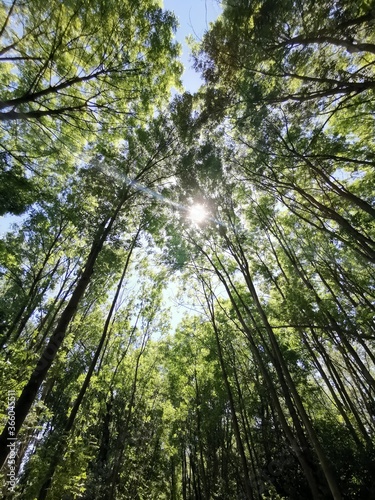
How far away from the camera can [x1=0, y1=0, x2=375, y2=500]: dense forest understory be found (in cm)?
414

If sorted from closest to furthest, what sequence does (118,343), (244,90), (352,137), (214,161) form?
(244,90) → (352,137) → (214,161) → (118,343)

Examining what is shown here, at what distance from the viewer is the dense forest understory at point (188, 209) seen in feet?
13.6

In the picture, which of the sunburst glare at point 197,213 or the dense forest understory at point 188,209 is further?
the sunburst glare at point 197,213

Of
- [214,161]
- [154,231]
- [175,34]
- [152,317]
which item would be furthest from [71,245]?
[175,34]

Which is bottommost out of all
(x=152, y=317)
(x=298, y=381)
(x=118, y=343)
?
(x=298, y=381)

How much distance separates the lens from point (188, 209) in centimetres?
799

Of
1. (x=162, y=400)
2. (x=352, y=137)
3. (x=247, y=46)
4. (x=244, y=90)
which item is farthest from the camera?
(x=162, y=400)

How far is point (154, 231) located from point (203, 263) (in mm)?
2049

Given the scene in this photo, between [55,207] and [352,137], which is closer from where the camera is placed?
[352,137]

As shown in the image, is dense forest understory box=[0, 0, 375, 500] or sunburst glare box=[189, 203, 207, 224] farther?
sunburst glare box=[189, 203, 207, 224]

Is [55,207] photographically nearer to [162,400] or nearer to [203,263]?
[203,263]

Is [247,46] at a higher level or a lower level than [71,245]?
lower

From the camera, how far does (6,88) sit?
15.9 feet

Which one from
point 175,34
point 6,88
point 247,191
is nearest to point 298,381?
point 247,191
